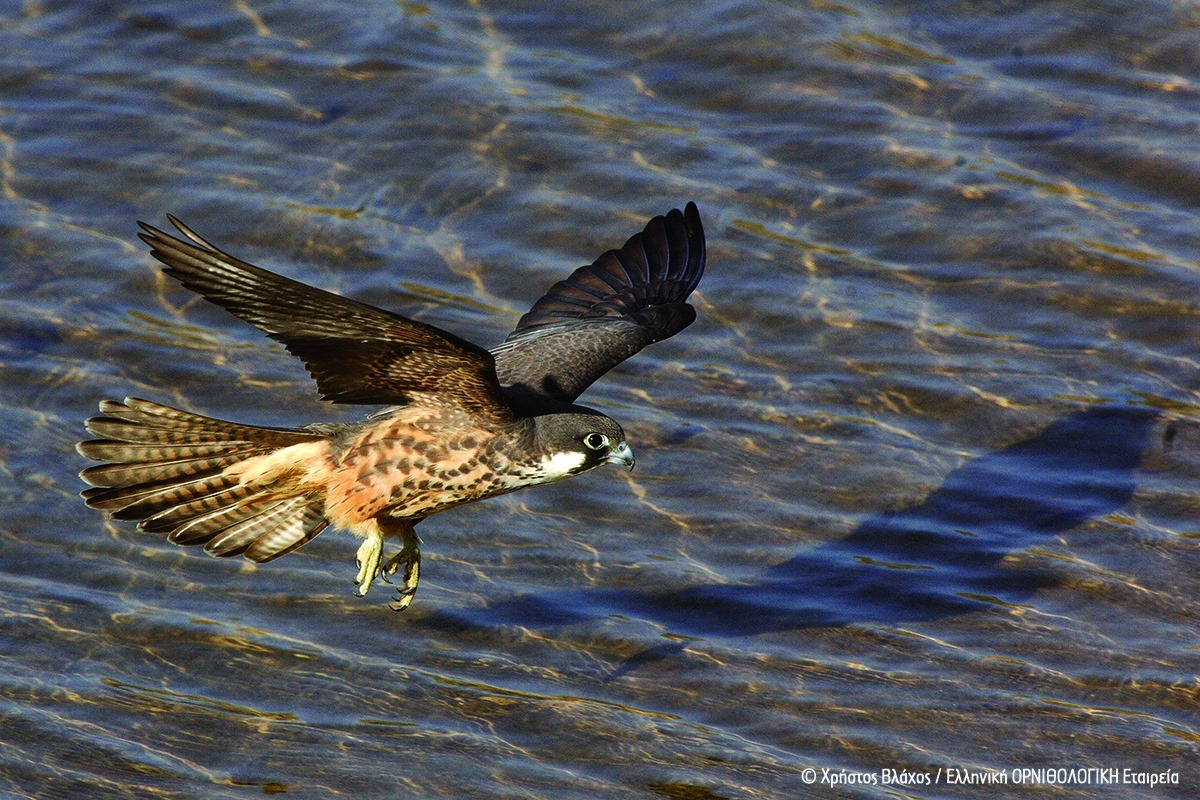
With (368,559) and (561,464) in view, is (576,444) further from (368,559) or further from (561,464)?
(368,559)

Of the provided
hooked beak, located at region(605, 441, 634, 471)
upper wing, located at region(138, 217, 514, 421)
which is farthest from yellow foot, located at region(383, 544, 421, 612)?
hooked beak, located at region(605, 441, 634, 471)

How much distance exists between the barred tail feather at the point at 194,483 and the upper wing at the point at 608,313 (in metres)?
0.98

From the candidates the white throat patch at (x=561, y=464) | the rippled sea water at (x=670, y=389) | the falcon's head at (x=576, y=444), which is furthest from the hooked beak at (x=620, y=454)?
the rippled sea water at (x=670, y=389)

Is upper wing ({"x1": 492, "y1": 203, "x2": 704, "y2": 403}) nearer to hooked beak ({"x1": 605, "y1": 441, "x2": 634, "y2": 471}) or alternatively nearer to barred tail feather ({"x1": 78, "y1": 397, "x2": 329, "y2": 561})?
hooked beak ({"x1": 605, "y1": 441, "x2": 634, "y2": 471})

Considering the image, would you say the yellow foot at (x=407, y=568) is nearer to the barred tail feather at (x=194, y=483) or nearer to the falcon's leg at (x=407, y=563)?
the falcon's leg at (x=407, y=563)

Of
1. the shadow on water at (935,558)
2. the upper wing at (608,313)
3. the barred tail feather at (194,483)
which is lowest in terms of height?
the shadow on water at (935,558)

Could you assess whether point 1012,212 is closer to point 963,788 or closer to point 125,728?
point 963,788

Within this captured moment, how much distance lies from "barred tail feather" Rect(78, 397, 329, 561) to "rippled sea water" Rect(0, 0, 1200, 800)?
1.50ft

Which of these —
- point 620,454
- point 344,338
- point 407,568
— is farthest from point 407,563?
point 344,338

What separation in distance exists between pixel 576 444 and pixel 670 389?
2206 mm

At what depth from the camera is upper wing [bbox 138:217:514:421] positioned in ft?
15.5

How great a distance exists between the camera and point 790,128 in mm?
9703

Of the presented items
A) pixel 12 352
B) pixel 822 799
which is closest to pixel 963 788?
pixel 822 799

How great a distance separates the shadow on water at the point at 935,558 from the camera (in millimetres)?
6328
